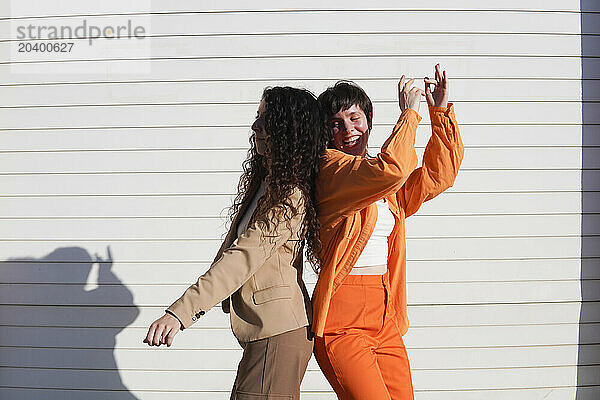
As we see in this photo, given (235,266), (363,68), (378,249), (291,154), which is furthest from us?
(363,68)

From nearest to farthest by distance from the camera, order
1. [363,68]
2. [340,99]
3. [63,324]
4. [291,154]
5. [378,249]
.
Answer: [291,154] < [378,249] < [340,99] < [363,68] < [63,324]

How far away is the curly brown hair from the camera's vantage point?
2285 mm

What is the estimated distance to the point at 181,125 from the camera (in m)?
4.04

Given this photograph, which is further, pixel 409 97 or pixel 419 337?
pixel 419 337

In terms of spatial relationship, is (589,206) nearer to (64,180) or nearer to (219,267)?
(219,267)

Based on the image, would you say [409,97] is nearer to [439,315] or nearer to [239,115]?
[239,115]

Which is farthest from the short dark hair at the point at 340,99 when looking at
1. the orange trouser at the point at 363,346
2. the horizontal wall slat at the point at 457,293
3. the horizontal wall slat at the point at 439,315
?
the horizontal wall slat at the point at 439,315

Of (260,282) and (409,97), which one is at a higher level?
(409,97)

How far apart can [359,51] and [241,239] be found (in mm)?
2050

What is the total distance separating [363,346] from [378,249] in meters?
0.35

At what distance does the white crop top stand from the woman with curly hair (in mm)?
218

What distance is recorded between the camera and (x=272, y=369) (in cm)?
224

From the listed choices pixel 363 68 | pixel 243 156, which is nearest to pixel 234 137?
pixel 243 156

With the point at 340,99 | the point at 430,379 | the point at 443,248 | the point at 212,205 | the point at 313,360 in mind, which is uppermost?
the point at 340,99
